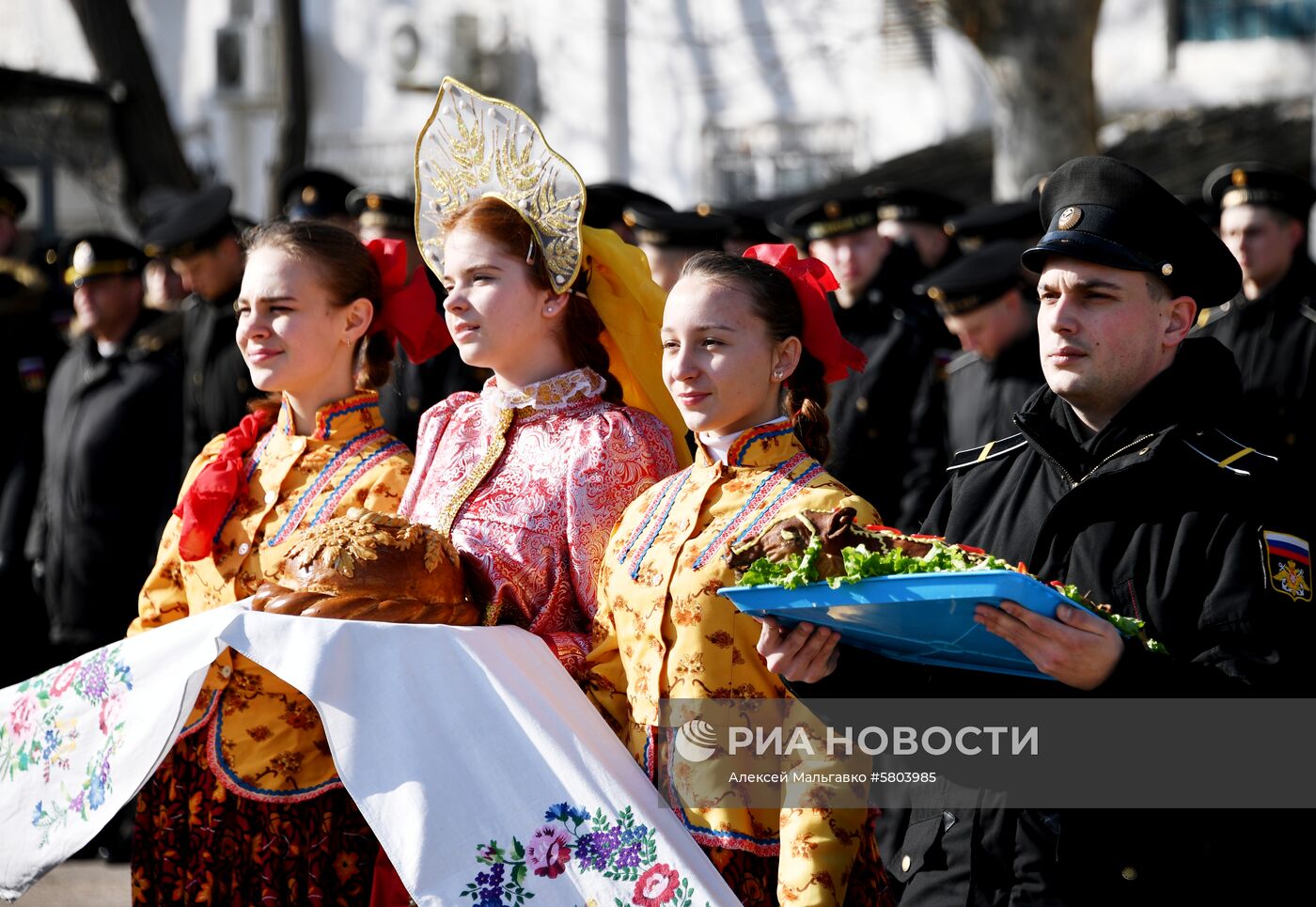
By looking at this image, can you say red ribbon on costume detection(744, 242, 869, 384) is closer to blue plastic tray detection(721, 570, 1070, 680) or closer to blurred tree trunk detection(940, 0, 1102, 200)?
blue plastic tray detection(721, 570, 1070, 680)

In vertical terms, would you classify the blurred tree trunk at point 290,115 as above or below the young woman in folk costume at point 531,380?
above

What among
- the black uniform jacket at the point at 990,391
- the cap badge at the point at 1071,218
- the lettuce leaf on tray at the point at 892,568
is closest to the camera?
the lettuce leaf on tray at the point at 892,568

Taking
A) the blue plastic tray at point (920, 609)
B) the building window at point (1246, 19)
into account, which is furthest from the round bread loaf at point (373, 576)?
the building window at point (1246, 19)

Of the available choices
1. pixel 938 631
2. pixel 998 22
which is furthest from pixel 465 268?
pixel 998 22

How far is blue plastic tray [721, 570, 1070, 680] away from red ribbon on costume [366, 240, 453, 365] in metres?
1.55

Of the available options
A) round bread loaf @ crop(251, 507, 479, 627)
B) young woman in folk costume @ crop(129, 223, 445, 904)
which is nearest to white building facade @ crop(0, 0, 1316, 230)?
young woman in folk costume @ crop(129, 223, 445, 904)

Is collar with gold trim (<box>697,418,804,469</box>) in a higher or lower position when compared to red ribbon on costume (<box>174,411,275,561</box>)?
higher

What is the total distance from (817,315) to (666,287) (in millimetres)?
2920

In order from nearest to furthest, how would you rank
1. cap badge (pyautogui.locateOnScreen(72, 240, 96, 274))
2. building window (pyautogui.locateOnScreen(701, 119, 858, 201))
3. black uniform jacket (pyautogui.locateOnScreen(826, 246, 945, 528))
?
black uniform jacket (pyautogui.locateOnScreen(826, 246, 945, 528))
cap badge (pyautogui.locateOnScreen(72, 240, 96, 274))
building window (pyautogui.locateOnScreen(701, 119, 858, 201))

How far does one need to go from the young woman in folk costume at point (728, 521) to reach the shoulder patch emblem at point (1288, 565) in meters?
0.70

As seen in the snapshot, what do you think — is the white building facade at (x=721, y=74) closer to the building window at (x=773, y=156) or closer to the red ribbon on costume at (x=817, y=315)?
the building window at (x=773, y=156)

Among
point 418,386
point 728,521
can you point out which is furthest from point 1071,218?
point 418,386

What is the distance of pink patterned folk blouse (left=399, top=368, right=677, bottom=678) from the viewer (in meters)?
3.35

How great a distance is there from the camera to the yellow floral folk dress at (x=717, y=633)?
2.98 metres
